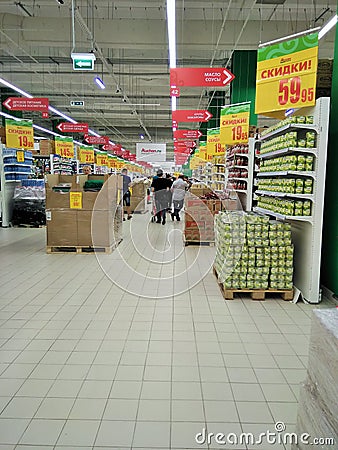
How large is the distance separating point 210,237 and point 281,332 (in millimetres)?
5009

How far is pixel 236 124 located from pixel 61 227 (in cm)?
505

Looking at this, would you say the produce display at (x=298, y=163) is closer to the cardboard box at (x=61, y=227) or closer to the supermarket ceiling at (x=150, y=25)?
the cardboard box at (x=61, y=227)

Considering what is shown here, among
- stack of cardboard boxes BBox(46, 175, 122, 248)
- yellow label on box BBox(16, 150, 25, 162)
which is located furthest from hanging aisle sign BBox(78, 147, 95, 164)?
stack of cardboard boxes BBox(46, 175, 122, 248)

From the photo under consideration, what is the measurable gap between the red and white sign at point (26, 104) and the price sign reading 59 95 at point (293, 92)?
28.1ft

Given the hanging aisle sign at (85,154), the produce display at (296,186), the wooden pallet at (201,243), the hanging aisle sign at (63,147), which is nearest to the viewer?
the produce display at (296,186)

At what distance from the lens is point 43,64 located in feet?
45.6

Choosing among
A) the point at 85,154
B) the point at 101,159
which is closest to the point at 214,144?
the point at 85,154

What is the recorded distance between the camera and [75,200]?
7.33 m

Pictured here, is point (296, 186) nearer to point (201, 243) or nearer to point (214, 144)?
point (201, 243)

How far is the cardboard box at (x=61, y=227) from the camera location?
24.2 feet

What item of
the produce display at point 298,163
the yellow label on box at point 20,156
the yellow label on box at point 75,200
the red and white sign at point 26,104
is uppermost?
the red and white sign at point 26,104

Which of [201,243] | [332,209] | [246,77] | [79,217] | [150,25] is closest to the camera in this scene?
[332,209]

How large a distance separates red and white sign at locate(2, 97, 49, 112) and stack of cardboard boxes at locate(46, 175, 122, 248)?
4.98m

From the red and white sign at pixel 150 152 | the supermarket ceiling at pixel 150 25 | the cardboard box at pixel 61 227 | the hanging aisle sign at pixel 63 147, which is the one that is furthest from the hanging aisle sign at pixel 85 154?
the cardboard box at pixel 61 227
